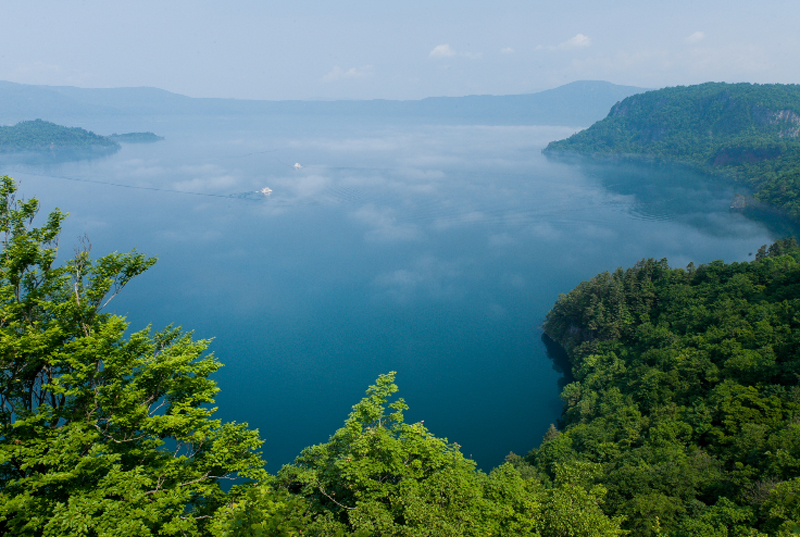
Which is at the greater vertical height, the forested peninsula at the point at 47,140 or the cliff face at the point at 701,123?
the cliff face at the point at 701,123

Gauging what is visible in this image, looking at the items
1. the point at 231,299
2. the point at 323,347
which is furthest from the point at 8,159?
the point at 323,347

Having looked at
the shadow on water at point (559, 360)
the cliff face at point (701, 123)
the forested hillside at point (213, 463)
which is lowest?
the shadow on water at point (559, 360)

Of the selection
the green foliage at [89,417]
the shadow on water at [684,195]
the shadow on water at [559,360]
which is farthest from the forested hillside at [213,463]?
the shadow on water at [684,195]

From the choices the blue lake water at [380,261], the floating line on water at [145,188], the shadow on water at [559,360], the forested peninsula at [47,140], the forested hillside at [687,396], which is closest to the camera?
the forested hillside at [687,396]

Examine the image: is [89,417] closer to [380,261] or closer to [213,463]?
[213,463]

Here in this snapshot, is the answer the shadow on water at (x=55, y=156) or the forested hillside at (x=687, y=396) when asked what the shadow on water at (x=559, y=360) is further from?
the shadow on water at (x=55, y=156)

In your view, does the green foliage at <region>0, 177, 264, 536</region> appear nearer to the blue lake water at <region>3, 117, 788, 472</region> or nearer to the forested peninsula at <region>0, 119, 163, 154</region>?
the blue lake water at <region>3, 117, 788, 472</region>

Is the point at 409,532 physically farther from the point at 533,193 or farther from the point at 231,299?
the point at 533,193

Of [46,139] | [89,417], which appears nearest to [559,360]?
[89,417]
